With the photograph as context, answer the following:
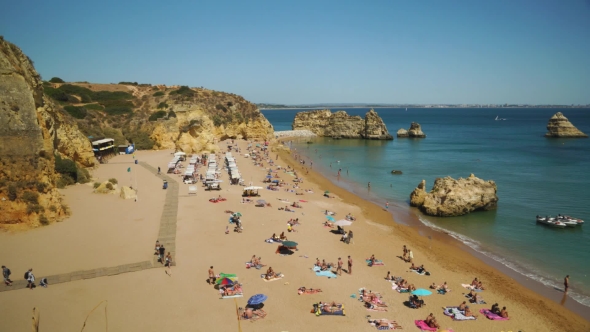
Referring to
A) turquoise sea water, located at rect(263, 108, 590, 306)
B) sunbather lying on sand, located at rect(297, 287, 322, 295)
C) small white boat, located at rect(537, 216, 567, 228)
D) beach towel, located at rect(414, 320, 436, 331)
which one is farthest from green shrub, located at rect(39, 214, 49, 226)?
small white boat, located at rect(537, 216, 567, 228)

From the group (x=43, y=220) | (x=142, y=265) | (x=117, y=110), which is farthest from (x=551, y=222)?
(x=117, y=110)

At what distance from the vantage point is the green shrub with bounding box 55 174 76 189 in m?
22.2

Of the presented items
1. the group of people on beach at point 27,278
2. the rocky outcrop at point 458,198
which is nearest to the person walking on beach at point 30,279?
the group of people on beach at point 27,278

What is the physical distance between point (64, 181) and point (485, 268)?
26.5 meters

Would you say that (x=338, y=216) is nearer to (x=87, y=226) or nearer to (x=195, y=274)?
(x=195, y=274)

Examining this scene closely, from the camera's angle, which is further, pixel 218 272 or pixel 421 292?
pixel 218 272

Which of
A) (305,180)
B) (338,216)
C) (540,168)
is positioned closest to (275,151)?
(305,180)

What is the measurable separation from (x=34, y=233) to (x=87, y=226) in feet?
6.94

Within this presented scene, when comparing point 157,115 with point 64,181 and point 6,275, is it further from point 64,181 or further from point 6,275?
point 6,275

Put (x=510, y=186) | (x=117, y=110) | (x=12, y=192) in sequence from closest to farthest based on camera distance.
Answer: (x=12, y=192)
(x=510, y=186)
(x=117, y=110)

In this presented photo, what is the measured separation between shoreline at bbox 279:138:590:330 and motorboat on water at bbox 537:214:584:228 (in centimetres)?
672

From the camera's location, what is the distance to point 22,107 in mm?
16094

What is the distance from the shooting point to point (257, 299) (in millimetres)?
11023

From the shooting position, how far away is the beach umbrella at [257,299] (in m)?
10.9
